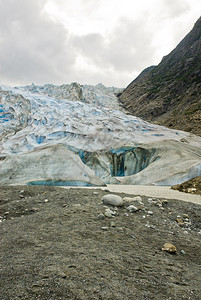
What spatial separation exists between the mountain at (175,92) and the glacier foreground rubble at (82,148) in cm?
944

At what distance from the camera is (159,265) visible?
71.4 inches

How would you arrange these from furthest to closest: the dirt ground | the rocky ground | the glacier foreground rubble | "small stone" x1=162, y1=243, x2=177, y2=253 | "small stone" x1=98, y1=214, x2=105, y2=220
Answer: the glacier foreground rubble → the rocky ground → "small stone" x1=98, y1=214, x2=105, y2=220 → "small stone" x1=162, y1=243, x2=177, y2=253 → the dirt ground

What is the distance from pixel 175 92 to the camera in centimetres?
3341

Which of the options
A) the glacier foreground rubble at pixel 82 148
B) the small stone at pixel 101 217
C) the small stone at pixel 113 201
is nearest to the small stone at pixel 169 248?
the small stone at pixel 101 217

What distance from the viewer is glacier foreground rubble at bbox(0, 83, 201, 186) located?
924 cm

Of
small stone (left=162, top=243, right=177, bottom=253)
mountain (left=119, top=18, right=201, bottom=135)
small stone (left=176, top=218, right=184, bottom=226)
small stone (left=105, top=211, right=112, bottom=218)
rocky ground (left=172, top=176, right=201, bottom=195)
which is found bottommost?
rocky ground (left=172, top=176, right=201, bottom=195)

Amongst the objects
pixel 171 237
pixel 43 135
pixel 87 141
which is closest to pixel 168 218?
pixel 171 237

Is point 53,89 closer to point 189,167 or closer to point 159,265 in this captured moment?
point 189,167

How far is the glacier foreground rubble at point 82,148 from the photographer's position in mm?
9242

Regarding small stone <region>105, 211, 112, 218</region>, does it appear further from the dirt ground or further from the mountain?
the mountain

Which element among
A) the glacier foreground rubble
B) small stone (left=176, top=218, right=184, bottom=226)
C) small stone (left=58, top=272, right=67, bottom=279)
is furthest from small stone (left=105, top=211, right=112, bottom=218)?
the glacier foreground rubble

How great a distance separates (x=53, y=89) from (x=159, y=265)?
39498mm

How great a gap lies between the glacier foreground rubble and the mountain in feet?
31.0

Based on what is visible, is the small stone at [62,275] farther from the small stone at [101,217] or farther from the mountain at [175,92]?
the mountain at [175,92]
